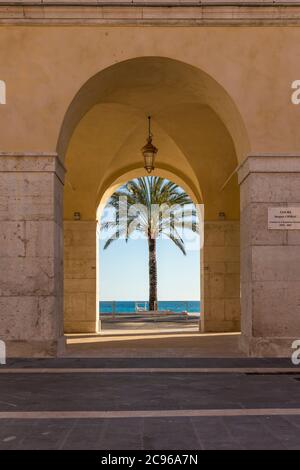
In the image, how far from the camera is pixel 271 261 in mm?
11016

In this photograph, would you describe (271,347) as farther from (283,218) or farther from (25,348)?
(25,348)

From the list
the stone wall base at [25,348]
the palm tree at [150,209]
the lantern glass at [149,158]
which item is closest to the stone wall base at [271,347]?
the stone wall base at [25,348]

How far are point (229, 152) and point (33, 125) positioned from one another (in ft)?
27.7

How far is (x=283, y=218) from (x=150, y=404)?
18.2 ft

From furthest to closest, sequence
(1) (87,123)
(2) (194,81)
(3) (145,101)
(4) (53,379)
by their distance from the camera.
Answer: (1) (87,123) < (3) (145,101) < (2) (194,81) < (4) (53,379)

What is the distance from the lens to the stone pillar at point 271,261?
10.9 metres

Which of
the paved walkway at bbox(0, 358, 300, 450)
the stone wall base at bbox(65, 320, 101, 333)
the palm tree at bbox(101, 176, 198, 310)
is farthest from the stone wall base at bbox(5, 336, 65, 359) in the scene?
the palm tree at bbox(101, 176, 198, 310)

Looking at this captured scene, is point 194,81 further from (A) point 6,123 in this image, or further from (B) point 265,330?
(B) point 265,330

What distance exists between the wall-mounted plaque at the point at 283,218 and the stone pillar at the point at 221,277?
815 centimetres

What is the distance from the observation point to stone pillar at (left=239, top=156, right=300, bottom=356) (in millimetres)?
10914

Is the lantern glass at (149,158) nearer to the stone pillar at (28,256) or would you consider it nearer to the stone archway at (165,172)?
the stone archway at (165,172)

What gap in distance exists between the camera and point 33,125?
1103cm

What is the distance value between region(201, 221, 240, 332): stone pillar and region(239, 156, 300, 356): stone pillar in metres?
7.82

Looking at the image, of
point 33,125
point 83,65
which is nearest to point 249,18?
point 83,65
